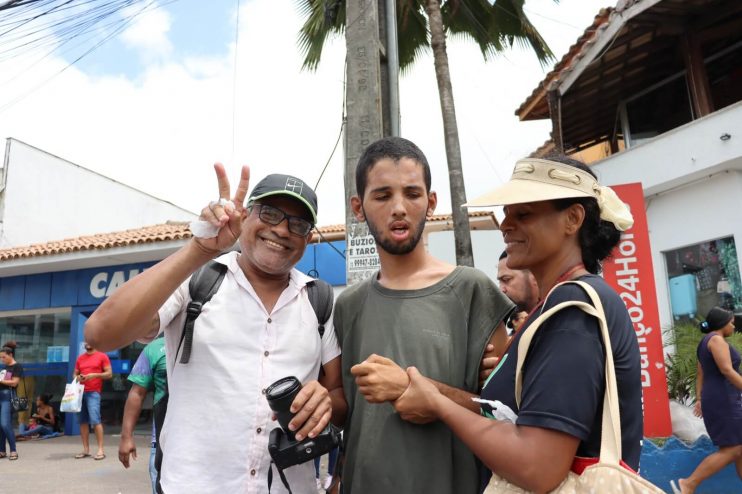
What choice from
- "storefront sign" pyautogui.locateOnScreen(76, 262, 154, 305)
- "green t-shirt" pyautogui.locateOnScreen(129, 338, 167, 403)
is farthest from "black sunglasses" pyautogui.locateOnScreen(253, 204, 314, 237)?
"storefront sign" pyautogui.locateOnScreen(76, 262, 154, 305)

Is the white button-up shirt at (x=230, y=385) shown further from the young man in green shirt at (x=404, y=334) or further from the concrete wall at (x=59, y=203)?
the concrete wall at (x=59, y=203)

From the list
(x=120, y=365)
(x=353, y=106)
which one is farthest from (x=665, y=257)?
(x=120, y=365)

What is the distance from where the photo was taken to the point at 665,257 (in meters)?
9.77

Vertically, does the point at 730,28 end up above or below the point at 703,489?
above

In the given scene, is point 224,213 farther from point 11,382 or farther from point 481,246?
point 481,246

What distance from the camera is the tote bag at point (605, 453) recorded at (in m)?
1.25

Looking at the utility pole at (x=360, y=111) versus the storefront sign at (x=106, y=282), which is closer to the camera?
the utility pole at (x=360, y=111)

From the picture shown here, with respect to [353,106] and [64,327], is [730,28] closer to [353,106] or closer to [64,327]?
[353,106]

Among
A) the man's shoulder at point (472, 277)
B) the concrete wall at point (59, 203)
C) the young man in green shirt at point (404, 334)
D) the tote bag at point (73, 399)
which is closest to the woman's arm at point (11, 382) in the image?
the tote bag at point (73, 399)

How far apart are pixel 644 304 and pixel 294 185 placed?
216 inches

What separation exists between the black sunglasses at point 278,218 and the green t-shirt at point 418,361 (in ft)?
1.21

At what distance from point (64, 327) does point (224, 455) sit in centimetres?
1368

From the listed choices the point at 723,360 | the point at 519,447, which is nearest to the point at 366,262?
the point at 519,447

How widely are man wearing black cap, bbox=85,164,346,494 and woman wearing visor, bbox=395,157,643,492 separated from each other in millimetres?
522
